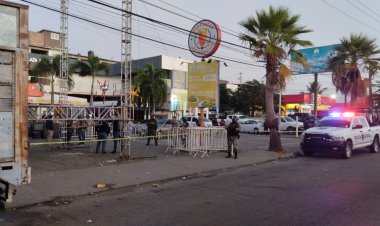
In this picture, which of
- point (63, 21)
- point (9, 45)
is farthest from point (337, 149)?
point (63, 21)

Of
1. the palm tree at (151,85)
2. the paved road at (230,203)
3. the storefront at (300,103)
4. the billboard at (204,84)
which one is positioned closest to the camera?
the paved road at (230,203)

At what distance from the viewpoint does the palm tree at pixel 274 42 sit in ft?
62.1

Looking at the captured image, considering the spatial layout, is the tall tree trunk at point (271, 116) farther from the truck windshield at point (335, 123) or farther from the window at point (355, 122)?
the window at point (355, 122)

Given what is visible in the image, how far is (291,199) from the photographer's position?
884cm

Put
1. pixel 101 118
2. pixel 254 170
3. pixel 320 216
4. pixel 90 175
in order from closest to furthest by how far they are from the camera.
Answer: pixel 320 216
pixel 90 175
pixel 254 170
pixel 101 118

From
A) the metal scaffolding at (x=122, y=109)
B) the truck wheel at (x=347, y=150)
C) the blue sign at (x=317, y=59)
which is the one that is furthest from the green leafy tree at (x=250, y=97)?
the metal scaffolding at (x=122, y=109)

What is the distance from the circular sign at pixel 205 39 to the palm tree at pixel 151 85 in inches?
933

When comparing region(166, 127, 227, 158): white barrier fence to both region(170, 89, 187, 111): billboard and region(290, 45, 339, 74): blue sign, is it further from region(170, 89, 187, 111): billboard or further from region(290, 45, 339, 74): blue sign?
region(170, 89, 187, 111): billboard

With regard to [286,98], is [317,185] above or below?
below

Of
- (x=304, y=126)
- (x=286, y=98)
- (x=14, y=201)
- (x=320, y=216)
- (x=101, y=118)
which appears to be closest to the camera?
(x=320, y=216)

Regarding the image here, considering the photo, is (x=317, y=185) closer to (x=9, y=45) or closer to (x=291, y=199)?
(x=291, y=199)

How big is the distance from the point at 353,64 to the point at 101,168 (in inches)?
849

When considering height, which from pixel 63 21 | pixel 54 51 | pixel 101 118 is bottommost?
pixel 101 118

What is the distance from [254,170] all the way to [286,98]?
60.4 metres
